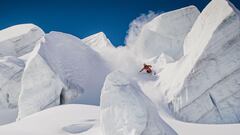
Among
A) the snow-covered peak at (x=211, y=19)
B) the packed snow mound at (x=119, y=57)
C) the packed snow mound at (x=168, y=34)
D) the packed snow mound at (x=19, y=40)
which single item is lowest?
the snow-covered peak at (x=211, y=19)

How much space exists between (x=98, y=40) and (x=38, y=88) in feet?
43.1

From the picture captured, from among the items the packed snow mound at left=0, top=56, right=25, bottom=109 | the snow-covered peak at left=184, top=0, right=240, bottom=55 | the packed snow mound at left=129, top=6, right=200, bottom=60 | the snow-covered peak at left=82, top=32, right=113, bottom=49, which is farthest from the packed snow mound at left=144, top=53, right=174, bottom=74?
the packed snow mound at left=0, top=56, right=25, bottom=109

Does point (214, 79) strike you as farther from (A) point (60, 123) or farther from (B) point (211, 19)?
(A) point (60, 123)

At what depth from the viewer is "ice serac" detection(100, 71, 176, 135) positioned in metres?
9.09

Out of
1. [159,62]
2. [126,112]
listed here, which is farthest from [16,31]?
[126,112]

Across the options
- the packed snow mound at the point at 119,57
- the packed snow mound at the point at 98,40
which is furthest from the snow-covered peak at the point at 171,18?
the packed snow mound at the point at 98,40

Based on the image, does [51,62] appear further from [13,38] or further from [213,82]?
[13,38]

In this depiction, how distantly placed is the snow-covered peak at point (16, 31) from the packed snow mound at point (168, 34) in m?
10.4

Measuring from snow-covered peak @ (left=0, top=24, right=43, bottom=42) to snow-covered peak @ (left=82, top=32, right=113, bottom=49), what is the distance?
4.99 meters

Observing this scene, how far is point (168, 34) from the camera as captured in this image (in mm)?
24469

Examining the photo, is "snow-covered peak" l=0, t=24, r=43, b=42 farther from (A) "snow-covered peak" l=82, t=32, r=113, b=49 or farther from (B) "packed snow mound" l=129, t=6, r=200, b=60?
(B) "packed snow mound" l=129, t=6, r=200, b=60

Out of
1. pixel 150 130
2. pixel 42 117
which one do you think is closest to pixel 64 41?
pixel 42 117

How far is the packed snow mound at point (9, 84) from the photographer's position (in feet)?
69.8

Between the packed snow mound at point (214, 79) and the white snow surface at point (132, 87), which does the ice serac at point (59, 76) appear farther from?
the packed snow mound at point (214, 79)
